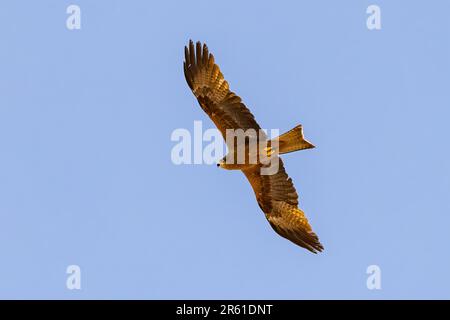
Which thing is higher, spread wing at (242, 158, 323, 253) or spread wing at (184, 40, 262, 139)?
spread wing at (184, 40, 262, 139)

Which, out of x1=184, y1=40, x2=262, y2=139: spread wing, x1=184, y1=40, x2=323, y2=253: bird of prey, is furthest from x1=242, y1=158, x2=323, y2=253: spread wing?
x1=184, y1=40, x2=262, y2=139: spread wing

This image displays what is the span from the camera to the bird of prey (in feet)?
49.5

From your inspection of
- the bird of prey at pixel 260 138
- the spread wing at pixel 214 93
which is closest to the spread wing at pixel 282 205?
the bird of prey at pixel 260 138

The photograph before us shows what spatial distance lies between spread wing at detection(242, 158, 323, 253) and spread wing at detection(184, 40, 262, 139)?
95 cm

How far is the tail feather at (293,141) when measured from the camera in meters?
14.4

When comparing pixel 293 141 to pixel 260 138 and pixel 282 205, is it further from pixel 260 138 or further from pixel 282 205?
pixel 282 205

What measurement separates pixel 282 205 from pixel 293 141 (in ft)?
6.00

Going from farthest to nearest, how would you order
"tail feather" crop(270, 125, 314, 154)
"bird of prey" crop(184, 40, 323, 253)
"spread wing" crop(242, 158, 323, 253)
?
1. "spread wing" crop(242, 158, 323, 253)
2. "bird of prey" crop(184, 40, 323, 253)
3. "tail feather" crop(270, 125, 314, 154)

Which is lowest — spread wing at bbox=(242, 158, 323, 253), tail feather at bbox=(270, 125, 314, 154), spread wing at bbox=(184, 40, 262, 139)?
spread wing at bbox=(242, 158, 323, 253)

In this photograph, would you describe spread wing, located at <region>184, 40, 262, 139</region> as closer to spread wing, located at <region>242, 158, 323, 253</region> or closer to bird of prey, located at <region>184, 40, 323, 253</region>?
bird of prey, located at <region>184, 40, 323, 253</region>
